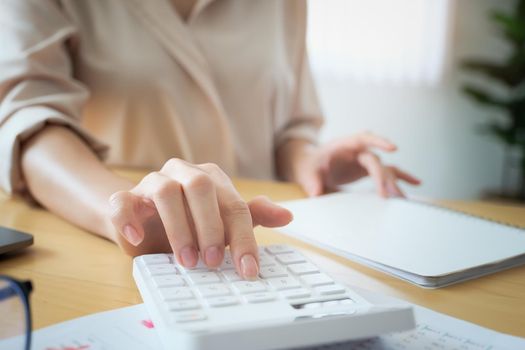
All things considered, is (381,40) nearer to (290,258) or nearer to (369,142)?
(369,142)

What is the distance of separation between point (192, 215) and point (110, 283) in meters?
0.09

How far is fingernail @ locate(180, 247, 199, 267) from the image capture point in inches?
16.2

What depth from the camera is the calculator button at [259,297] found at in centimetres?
35

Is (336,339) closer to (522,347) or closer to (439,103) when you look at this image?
(522,347)

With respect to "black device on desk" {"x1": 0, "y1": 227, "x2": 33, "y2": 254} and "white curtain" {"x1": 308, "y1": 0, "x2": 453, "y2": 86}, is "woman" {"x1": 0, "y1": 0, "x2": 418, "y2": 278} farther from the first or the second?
"white curtain" {"x1": 308, "y1": 0, "x2": 453, "y2": 86}

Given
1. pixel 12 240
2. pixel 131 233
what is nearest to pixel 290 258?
pixel 131 233

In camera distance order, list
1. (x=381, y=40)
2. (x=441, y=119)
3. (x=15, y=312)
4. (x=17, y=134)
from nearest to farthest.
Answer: (x=15, y=312), (x=17, y=134), (x=381, y=40), (x=441, y=119)

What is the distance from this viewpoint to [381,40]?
258 cm

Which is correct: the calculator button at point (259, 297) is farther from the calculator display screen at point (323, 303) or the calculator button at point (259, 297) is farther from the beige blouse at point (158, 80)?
the beige blouse at point (158, 80)

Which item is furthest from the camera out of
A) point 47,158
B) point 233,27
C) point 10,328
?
point 233,27

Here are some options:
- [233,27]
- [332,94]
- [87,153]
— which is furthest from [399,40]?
[87,153]

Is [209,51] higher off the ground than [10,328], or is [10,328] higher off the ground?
[209,51]

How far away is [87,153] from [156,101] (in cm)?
29

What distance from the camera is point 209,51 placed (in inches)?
39.8
